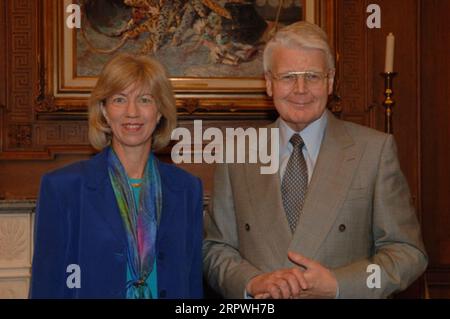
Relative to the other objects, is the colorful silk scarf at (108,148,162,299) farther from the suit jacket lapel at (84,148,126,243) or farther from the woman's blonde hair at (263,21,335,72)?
the woman's blonde hair at (263,21,335,72)

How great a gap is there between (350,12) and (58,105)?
6.63 ft

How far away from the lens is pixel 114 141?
2.64 metres

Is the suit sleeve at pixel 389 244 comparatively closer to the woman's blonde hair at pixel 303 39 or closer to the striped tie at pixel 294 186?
the striped tie at pixel 294 186

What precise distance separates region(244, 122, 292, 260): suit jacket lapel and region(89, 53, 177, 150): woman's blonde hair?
1.30 feet

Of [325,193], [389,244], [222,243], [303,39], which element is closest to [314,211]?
[325,193]

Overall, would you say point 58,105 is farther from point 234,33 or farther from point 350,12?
point 350,12

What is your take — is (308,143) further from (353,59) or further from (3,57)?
(3,57)

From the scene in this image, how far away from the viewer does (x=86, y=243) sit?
2408mm

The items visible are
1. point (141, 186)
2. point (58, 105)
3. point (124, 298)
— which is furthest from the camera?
point (58, 105)

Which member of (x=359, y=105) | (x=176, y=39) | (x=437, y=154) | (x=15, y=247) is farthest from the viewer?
(x=437, y=154)

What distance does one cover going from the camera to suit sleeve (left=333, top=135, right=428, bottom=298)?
7.81ft

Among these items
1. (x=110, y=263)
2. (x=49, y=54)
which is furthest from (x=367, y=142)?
(x=49, y=54)

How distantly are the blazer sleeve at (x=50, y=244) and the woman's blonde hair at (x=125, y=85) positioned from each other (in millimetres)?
332

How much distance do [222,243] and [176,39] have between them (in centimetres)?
236
